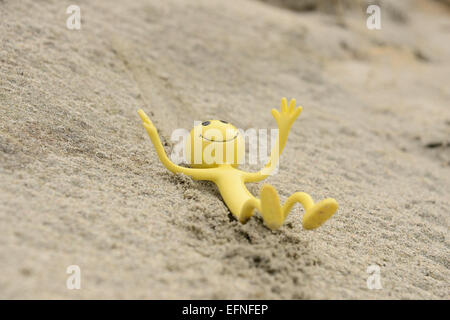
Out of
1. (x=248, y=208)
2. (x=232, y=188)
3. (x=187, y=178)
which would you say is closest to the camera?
(x=248, y=208)

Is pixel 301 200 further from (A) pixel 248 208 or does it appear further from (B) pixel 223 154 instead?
(B) pixel 223 154

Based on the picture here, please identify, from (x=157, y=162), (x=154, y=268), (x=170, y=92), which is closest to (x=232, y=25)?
(x=170, y=92)

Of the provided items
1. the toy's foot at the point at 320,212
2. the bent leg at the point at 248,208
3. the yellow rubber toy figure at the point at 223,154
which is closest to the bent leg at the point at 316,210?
the toy's foot at the point at 320,212

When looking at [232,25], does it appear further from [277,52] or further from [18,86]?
[18,86]

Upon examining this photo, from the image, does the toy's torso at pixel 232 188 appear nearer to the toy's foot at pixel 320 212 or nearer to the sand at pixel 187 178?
the sand at pixel 187 178

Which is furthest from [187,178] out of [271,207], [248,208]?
[271,207]

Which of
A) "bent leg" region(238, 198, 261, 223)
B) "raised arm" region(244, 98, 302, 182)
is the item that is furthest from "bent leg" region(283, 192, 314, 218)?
"raised arm" region(244, 98, 302, 182)
